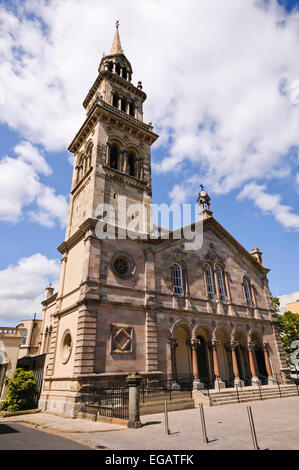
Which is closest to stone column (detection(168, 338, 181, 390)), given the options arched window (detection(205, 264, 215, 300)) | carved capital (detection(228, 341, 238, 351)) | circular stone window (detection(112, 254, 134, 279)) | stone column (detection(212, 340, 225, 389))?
stone column (detection(212, 340, 225, 389))


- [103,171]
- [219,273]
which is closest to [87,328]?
[103,171]

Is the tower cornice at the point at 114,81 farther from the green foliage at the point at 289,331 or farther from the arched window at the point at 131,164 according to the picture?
the green foliage at the point at 289,331

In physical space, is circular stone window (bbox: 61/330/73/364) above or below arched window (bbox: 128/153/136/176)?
below

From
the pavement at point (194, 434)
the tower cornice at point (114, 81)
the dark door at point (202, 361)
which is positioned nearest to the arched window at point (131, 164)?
the tower cornice at point (114, 81)

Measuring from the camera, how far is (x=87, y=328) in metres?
17.2

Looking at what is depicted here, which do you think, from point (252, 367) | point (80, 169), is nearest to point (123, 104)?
point (80, 169)

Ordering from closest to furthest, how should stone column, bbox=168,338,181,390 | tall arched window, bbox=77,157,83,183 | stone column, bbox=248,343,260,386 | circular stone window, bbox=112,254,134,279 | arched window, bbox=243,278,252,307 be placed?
stone column, bbox=168,338,181,390
circular stone window, bbox=112,254,134,279
stone column, bbox=248,343,260,386
tall arched window, bbox=77,157,83,183
arched window, bbox=243,278,252,307

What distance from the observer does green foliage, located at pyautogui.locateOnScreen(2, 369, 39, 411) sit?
18000 millimetres

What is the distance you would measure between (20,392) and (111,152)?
19.6m

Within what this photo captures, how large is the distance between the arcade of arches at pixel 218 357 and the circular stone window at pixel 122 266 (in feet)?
18.0

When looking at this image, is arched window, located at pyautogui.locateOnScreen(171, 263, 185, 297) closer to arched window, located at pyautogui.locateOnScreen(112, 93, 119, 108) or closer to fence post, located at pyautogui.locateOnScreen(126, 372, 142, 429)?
fence post, located at pyautogui.locateOnScreen(126, 372, 142, 429)

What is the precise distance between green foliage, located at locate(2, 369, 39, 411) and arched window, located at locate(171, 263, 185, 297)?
1184 cm

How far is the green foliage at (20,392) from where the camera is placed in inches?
709

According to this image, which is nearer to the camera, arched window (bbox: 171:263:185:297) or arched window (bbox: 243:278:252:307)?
arched window (bbox: 171:263:185:297)
